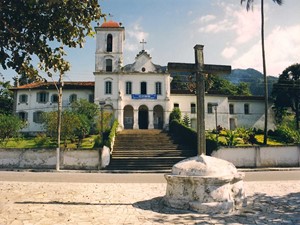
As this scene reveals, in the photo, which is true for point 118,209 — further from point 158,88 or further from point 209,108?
point 209,108

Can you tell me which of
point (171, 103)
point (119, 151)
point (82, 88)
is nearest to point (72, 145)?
point (119, 151)

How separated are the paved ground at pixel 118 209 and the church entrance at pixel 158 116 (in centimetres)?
2739

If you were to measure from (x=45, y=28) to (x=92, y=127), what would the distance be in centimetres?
2704

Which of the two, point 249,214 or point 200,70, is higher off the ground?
point 200,70

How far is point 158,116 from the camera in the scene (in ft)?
122

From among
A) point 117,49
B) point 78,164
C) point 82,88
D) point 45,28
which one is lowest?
point 78,164

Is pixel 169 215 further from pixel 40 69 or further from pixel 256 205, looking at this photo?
pixel 40 69

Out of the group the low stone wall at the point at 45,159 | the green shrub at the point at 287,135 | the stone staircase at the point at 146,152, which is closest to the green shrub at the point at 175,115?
the stone staircase at the point at 146,152

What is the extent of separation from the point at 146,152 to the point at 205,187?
1688 centimetres

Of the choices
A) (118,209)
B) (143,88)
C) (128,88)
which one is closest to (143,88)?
(143,88)

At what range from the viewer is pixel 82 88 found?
37906mm

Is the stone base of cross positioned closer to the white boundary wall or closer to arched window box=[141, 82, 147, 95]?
the white boundary wall

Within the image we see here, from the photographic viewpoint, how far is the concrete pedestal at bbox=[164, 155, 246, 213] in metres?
6.14

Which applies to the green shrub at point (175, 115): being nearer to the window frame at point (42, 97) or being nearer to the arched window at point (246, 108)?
the arched window at point (246, 108)
